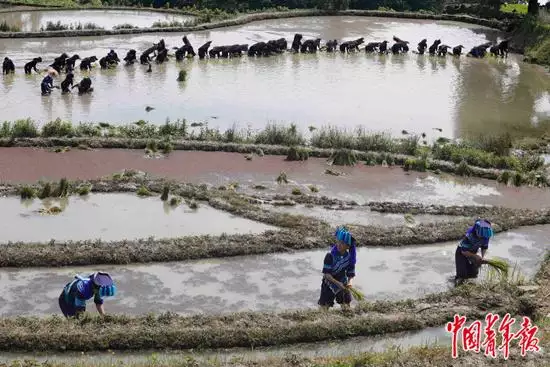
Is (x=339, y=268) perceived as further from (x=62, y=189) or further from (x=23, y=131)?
(x=23, y=131)

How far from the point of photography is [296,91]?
83.0 feet

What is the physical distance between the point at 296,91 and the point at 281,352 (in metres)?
16.8

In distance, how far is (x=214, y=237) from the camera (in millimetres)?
12531

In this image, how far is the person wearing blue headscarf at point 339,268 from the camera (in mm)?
9403

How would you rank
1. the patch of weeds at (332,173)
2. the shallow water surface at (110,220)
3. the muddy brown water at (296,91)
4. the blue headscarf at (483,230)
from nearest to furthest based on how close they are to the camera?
the blue headscarf at (483,230) → the shallow water surface at (110,220) → the patch of weeds at (332,173) → the muddy brown water at (296,91)

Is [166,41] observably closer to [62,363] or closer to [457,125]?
[457,125]

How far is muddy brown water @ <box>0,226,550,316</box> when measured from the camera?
10320 mm

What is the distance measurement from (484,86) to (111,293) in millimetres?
21837

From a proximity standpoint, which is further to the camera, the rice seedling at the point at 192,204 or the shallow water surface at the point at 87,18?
the shallow water surface at the point at 87,18

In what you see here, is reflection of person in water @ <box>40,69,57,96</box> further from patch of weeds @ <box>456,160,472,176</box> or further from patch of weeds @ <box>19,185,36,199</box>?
patch of weeds @ <box>456,160,472,176</box>

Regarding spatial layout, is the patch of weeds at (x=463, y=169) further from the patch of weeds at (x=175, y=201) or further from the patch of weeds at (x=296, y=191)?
the patch of weeds at (x=175, y=201)

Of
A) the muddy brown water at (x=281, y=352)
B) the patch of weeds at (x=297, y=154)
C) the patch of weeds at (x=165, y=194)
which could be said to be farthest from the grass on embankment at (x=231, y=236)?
the muddy brown water at (x=281, y=352)

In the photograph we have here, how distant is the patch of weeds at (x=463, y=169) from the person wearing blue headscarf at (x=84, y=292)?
33.8 feet

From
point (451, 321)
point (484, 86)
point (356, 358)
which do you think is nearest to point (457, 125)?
point (484, 86)
